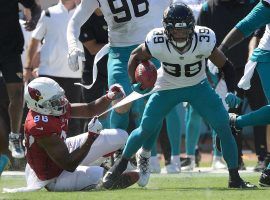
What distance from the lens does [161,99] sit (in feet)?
27.2

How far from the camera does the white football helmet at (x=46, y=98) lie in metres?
8.09

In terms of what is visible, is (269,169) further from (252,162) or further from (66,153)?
(252,162)

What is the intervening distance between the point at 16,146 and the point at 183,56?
2596 mm

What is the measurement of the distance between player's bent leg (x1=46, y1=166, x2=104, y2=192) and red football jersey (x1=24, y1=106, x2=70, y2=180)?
0.07 m

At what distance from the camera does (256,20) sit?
847cm

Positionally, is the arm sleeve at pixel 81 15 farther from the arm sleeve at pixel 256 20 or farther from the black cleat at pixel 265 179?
the black cleat at pixel 265 179

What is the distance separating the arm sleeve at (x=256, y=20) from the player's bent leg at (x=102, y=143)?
1303mm

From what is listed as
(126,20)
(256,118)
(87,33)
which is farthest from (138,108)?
(256,118)

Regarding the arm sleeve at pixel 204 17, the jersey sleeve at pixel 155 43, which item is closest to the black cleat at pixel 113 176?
the jersey sleeve at pixel 155 43

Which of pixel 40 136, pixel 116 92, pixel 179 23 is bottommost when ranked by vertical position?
pixel 40 136

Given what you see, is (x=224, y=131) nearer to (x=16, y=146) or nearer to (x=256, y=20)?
(x=256, y=20)

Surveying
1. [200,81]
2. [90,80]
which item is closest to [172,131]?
[90,80]

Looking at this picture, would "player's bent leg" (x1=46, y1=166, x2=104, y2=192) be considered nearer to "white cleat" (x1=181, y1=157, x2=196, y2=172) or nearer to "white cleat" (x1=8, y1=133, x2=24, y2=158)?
"white cleat" (x1=8, y1=133, x2=24, y2=158)

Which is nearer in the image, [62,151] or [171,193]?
[171,193]
